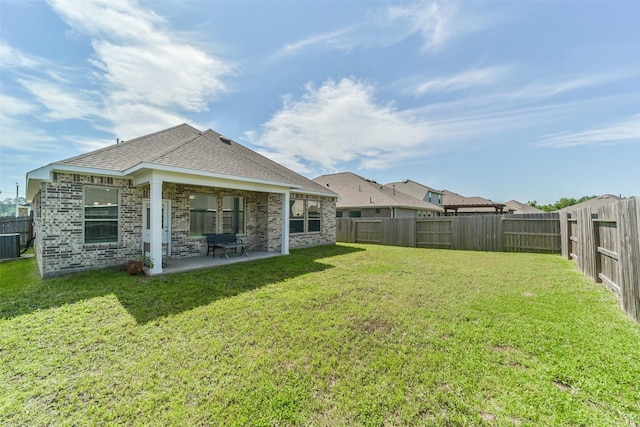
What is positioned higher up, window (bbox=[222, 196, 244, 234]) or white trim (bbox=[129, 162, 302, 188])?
white trim (bbox=[129, 162, 302, 188])

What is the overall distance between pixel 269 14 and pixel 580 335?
37.7 feet

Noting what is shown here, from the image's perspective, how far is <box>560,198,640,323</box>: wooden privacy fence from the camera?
428cm

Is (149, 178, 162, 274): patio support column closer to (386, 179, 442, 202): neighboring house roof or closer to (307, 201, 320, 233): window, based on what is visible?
(307, 201, 320, 233): window

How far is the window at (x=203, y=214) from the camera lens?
32.0ft

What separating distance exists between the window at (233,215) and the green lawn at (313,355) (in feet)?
15.3

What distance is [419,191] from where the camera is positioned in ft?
98.0

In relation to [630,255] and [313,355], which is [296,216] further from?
[630,255]

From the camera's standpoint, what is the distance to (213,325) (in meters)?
4.20

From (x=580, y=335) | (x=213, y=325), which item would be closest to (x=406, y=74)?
(x=580, y=335)

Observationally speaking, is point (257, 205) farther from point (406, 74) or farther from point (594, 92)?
point (594, 92)

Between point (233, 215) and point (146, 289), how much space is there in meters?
5.39

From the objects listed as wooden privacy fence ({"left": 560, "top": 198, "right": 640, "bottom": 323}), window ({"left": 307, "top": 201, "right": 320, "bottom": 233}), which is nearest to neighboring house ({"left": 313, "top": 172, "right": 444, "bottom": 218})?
window ({"left": 307, "top": 201, "right": 320, "bottom": 233})

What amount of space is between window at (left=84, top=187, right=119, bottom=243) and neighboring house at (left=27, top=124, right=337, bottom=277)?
23 millimetres

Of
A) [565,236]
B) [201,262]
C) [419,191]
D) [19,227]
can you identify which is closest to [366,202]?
[419,191]
